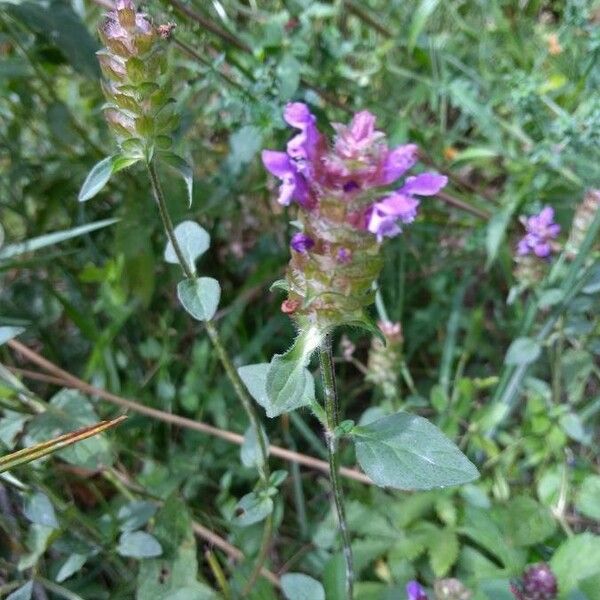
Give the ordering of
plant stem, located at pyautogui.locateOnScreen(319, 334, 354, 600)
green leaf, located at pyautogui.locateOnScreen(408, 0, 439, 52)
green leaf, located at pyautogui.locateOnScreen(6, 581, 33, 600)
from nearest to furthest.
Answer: plant stem, located at pyautogui.locateOnScreen(319, 334, 354, 600) → green leaf, located at pyautogui.locateOnScreen(6, 581, 33, 600) → green leaf, located at pyautogui.locateOnScreen(408, 0, 439, 52)

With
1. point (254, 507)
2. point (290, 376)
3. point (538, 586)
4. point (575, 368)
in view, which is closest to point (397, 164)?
point (290, 376)

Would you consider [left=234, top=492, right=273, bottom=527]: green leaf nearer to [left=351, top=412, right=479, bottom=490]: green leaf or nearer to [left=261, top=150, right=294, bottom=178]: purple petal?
[left=351, top=412, right=479, bottom=490]: green leaf

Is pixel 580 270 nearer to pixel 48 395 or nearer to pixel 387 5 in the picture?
pixel 387 5

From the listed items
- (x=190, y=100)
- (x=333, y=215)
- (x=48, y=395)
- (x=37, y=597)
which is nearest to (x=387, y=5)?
(x=190, y=100)

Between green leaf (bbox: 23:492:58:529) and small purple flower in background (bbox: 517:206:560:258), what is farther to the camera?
small purple flower in background (bbox: 517:206:560:258)

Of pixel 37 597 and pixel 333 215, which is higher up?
pixel 333 215

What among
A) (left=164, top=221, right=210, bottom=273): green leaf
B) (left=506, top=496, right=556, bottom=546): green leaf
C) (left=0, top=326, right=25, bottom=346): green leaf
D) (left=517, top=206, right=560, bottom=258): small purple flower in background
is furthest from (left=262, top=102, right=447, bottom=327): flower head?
(left=517, top=206, right=560, bottom=258): small purple flower in background

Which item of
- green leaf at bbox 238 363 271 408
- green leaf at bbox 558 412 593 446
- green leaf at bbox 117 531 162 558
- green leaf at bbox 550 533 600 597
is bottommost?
green leaf at bbox 550 533 600 597
